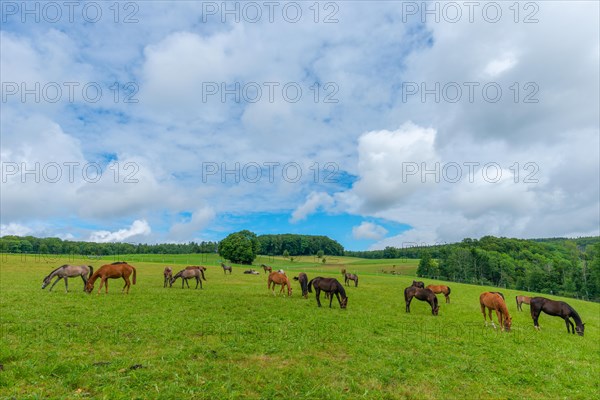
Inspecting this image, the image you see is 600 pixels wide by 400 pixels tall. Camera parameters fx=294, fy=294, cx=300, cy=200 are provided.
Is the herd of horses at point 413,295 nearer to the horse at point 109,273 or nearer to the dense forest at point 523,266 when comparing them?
the horse at point 109,273

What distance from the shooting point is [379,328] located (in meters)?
14.2

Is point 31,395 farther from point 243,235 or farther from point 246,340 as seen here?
point 243,235

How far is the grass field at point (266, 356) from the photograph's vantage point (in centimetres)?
714

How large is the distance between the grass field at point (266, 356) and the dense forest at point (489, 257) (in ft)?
268

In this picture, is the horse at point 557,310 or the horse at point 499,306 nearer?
the horse at point 499,306

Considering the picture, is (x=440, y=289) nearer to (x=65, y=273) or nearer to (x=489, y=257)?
(x=65, y=273)

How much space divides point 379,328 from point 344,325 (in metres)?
1.69

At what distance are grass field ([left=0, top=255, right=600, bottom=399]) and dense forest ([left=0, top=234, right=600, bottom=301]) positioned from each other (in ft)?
268

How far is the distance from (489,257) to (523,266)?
13.1m

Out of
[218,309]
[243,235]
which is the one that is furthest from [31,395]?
[243,235]

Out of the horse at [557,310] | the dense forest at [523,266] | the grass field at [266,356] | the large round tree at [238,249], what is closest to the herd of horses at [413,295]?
the horse at [557,310]

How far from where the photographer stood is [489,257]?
349 ft

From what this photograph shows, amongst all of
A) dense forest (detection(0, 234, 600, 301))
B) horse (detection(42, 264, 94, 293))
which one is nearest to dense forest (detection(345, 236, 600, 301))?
dense forest (detection(0, 234, 600, 301))

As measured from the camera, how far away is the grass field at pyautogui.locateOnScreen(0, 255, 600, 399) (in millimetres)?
7145
